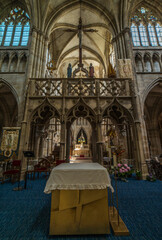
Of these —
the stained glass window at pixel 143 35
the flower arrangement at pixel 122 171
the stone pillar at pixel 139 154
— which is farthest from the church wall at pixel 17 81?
the stained glass window at pixel 143 35

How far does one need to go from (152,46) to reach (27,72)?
11862 millimetres

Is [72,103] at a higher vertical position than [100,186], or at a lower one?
higher

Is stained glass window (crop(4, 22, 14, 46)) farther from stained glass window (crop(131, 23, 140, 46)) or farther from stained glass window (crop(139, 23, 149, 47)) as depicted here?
stained glass window (crop(139, 23, 149, 47))

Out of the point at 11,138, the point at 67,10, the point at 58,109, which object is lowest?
the point at 11,138

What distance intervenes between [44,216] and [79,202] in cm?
117

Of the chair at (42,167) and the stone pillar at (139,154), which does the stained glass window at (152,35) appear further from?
the chair at (42,167)

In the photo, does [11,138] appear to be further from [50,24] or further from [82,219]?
[50,24]

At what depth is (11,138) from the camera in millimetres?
6625

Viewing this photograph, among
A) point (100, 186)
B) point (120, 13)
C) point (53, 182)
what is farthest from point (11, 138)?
point (120, 13)

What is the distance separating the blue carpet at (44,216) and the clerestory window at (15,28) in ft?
43.3

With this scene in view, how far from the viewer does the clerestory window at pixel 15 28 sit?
37.6 feet

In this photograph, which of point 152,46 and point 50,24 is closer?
point 152,46

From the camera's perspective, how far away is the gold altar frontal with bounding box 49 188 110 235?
2.01m

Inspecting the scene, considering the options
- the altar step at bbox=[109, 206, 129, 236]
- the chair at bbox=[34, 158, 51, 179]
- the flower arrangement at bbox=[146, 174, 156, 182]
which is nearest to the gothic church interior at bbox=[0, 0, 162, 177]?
the flower arrangement at bbox=[146, 174, 156, 182]
